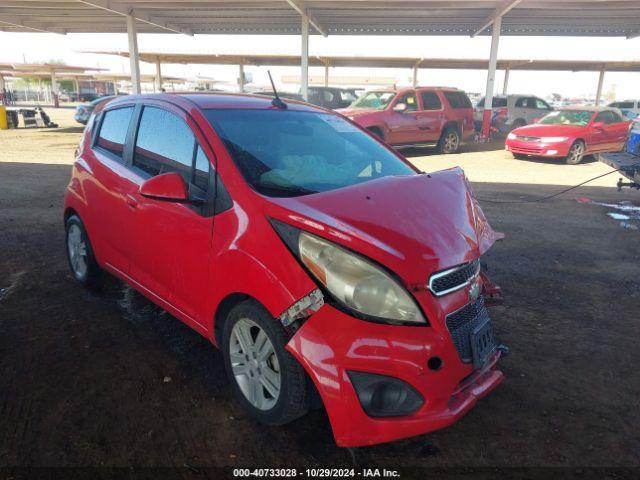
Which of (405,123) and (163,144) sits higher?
(163,144)

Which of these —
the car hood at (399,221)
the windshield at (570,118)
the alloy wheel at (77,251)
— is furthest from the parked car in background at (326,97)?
the car hood at (399,221)

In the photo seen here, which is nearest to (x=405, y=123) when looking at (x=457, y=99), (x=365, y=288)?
(x=457, y=99)

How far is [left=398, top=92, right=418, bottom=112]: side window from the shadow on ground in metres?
9.89

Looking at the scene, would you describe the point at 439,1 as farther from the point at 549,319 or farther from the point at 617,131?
the point at 549,319

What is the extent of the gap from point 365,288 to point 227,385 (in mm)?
1289

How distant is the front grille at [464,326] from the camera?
7.33ft

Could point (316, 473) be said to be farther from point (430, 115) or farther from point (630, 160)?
point (430, 115)

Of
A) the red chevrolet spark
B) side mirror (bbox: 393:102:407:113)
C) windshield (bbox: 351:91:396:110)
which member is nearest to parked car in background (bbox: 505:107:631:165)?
side mirror (bbox: 393:102:407:113)

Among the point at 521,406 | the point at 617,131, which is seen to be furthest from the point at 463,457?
the point at 617,131

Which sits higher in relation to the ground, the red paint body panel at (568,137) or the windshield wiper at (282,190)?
the windshield wiper at (282,190)

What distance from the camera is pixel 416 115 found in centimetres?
1414

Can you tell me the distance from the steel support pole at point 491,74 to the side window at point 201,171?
17584 millimetres

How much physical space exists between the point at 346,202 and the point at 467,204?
0.83 meters

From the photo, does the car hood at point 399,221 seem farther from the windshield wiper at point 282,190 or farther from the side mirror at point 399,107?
the side mirror at point 399,107
